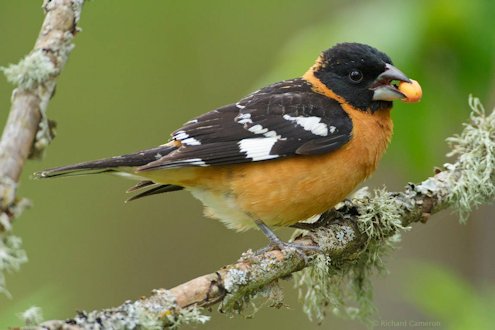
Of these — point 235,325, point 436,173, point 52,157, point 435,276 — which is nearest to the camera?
point 435,276

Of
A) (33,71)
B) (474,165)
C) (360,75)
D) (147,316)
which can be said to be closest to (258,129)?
(360,75)

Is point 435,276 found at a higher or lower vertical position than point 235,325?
lower

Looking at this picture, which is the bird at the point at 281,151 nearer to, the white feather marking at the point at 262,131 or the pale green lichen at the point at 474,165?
the white feather marking at the point at 262,131

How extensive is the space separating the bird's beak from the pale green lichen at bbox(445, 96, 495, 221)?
0.41 metres

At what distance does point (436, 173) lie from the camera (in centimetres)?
420

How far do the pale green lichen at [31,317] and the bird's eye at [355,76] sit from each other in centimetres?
271

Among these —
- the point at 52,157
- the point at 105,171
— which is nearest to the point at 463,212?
the point at 105,171

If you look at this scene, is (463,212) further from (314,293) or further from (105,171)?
(105,171)

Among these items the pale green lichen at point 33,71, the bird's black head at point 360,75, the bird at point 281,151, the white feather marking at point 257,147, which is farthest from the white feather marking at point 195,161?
the pale green lichen at point 33,71

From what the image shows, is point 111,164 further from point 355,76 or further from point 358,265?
point 355,76

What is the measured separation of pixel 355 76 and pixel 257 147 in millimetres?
865

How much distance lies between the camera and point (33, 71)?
7.91 ft

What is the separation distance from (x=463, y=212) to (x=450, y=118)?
572mm

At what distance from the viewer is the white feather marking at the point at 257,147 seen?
4039 millimetres
